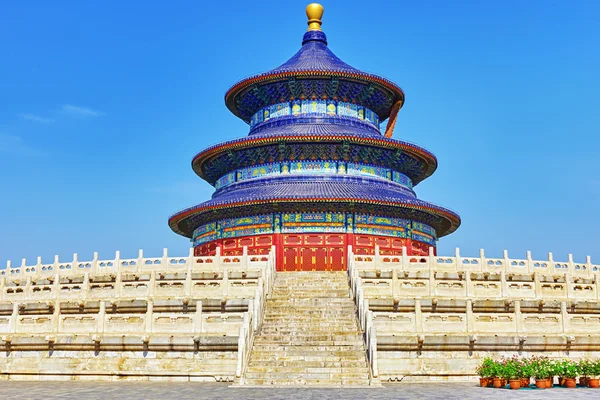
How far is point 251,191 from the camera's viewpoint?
141 ft

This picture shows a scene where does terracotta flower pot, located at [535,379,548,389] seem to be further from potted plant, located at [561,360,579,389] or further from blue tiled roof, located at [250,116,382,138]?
blue tiled roof, located at [250,116,382,138]

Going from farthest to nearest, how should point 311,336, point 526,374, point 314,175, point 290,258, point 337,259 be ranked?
1. point 314,175
2. point 290,258
3. point 337,259
4. point 311,336
5. point 526,374

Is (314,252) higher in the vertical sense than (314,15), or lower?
lower

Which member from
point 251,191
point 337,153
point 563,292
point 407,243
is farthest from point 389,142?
point 563,292

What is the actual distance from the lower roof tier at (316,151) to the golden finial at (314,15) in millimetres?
12309

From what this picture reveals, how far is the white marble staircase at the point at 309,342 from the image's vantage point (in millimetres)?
18984

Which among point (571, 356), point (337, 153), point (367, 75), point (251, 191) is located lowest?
point (571, 356)

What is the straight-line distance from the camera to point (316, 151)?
44.3m

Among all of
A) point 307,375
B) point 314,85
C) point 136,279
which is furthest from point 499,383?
point 314,85

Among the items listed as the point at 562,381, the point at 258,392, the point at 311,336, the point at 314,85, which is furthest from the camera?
the point at 314,85

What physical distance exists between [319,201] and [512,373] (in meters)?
22.8

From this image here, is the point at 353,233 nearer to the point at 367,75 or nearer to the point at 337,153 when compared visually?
the point at 337,153

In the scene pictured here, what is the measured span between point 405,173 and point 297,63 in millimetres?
10993

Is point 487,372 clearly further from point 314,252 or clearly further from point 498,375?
point 314,252
